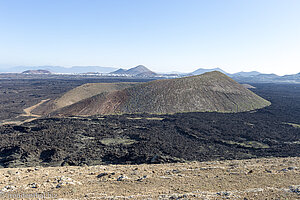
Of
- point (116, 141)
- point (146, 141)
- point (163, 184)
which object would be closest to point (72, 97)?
point (116, 141)

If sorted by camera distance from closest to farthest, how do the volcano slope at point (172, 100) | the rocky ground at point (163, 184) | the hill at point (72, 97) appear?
the rocky ground at point (163, 184) → the volcano slope at point (172, 100) → the hill at point (72, 97)

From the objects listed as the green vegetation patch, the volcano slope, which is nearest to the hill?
the volcano slope

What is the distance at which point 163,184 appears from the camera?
57.2ft

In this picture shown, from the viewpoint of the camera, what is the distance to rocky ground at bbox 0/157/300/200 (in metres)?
15.2

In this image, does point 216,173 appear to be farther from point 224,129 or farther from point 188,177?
point 224,129

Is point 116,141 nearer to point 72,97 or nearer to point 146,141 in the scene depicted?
point 146,141

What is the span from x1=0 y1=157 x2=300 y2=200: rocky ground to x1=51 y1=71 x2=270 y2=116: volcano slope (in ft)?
156

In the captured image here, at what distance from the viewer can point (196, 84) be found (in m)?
88.3

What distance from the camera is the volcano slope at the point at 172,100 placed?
7046 centimetres

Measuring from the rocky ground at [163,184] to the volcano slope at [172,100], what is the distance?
4767 centimetres

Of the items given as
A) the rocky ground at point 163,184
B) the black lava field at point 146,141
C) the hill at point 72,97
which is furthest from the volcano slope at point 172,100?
the rocky ground at point 163,184

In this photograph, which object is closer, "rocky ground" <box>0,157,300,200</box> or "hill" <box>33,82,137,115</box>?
"rocky ground" <box>0,157,300,200</box>

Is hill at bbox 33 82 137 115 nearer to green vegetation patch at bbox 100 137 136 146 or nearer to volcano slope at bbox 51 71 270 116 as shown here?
volcano slope at bbox 51 71 270 116

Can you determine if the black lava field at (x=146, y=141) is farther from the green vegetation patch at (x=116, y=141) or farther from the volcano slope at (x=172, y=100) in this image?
the volcano slope at (x=172, y=100)
